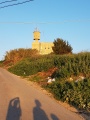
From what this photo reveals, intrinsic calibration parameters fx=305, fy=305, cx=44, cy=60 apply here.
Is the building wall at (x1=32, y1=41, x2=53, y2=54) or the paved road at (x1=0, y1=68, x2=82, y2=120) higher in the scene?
the building wall at (x1=32, y1=41, x2=53, y2=54)

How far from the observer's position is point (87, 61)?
2241 cm

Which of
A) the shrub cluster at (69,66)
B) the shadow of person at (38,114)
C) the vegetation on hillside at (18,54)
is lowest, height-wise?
the shadow of person at (38,114)

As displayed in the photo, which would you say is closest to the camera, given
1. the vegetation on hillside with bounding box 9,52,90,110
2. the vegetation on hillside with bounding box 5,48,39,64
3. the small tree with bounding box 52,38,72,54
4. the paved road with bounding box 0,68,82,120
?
the paved road with bounding box 0,68,82,120

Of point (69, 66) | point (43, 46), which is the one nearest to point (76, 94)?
point (69, 66)

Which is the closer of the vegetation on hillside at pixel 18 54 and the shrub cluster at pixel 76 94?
the shrub cluster at pixel 76 94

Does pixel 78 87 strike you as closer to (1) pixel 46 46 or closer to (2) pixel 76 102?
(2) pixel 76 102

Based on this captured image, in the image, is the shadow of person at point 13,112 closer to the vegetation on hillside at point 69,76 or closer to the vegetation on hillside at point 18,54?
the vegetation on hillside at point 69,76

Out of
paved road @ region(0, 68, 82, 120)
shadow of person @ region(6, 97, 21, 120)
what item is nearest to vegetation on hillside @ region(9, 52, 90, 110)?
paved road @ region(0, 68, 82, 120)

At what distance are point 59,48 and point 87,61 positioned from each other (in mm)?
28487

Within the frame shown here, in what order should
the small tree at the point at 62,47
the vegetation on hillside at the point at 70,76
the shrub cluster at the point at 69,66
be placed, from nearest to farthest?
the vegetation on hillside at the point at 70,76, the shrub cluster at the point at 69,66, the small tree at the point at 62,47

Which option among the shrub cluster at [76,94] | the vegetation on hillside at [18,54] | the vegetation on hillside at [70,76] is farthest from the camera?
the vegetation on hillside at [18,54]

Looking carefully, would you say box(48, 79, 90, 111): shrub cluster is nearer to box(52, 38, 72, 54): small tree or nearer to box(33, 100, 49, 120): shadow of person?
box(33, 100, 49, 120): shadow of person

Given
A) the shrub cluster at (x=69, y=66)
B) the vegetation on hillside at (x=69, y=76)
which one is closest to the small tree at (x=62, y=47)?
the vegetation on hillside at (x=69, y=76)

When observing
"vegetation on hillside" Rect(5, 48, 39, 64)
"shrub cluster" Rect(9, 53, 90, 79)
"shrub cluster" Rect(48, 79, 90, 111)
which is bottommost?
"shrub cluster" Rect(48, 79, 90, 111)
